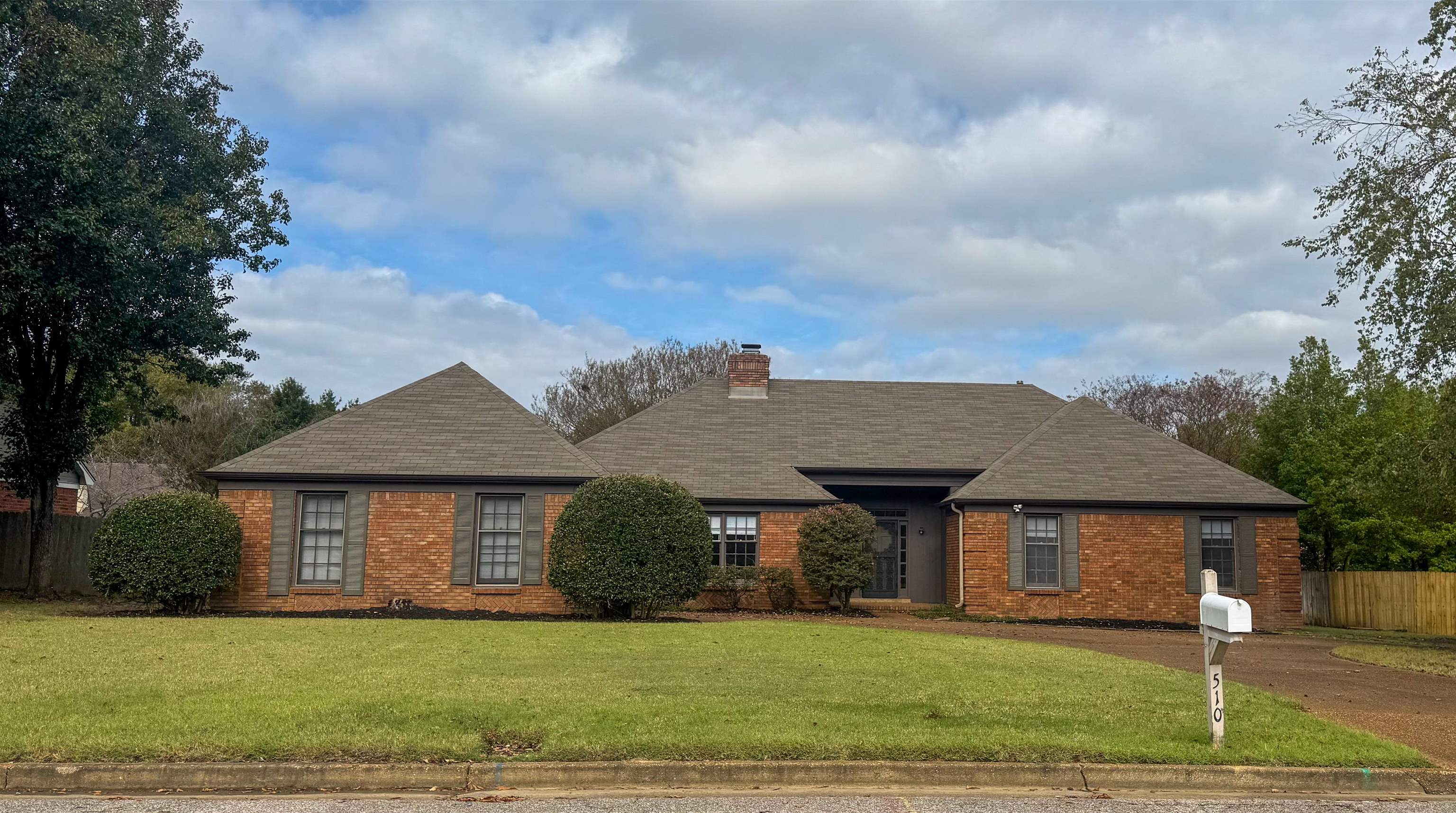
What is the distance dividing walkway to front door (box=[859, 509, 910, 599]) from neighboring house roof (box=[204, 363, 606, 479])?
24.2 ft

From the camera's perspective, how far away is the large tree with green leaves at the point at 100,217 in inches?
704

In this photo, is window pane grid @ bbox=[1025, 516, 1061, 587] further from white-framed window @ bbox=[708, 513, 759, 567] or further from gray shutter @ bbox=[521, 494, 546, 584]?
gray shutter @ bbox=[521, 494, 546, 584]

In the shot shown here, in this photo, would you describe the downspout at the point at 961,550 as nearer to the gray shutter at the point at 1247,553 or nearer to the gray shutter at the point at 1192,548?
the gray shutter at the point at 1192,548

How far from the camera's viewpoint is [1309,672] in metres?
13.5

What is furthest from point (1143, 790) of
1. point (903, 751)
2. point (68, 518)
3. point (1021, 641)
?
point (68, 518)

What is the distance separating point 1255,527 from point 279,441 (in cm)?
2029

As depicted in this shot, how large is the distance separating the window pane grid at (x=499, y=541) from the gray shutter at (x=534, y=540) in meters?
0.12

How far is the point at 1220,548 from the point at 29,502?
33.7 meters

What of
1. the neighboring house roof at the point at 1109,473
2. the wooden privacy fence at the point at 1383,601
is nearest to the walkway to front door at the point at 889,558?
the neighboring house roof at the point at 1109,473

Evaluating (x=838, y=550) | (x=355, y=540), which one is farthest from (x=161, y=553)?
(x=838, y=550)

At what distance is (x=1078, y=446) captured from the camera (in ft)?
82.2

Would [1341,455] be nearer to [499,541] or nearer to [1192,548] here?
[1192,548]

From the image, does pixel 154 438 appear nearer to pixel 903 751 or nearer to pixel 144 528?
pixel 144 528

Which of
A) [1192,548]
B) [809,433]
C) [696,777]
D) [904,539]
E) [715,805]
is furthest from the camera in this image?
[809,433]
